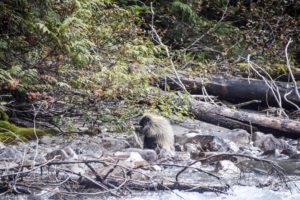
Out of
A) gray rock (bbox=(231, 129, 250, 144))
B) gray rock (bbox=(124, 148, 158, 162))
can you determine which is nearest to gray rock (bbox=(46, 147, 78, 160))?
gray rock (bbox=(124, 148, 158, 162))

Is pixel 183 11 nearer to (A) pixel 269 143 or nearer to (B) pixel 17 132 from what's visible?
(A) pixel 269 143

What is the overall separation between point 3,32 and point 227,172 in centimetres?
444

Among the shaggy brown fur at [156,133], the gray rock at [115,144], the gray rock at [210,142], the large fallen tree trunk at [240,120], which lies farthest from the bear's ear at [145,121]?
the large fallen tree trunk at [240,120]

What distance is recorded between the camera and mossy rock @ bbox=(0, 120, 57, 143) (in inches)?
327

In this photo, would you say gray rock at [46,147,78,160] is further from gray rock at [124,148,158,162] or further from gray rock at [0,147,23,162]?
gray rock at [124,148,158,162]

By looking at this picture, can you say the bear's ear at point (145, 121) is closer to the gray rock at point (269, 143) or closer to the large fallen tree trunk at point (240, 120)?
the large fallen tree trunk at point (240, 120)

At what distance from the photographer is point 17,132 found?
861 cm

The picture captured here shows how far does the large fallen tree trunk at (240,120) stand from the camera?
374 inches

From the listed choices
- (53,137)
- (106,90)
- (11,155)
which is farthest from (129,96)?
(11,155)

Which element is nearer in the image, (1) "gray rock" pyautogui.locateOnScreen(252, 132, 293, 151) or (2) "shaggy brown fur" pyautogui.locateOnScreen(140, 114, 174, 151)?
(2) "shaggy brown fur" pyautogui.locateOnScreen(140, 114, 174, 151)

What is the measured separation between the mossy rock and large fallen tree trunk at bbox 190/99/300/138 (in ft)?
9.20

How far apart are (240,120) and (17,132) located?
155 inches

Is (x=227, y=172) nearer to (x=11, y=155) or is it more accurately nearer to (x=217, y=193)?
(x=217, y=193)

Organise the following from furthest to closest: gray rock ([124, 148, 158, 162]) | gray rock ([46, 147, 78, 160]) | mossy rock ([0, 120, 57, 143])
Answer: mossy rock ([0, 120, 57, 143]) → gray rock ([124, 148, 158, 162]) → gray rock ([46, 147, 78, 160])
